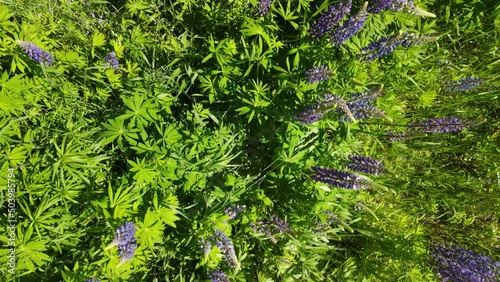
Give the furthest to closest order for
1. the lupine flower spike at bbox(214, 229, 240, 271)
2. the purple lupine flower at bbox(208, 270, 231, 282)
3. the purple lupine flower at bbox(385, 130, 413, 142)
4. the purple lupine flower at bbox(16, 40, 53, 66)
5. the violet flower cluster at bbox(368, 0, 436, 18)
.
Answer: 1. the purple lupine flower at bbox(385, 130, 413, 142)
2. the purple lupine flower at bbox(208, 270, 231, 282)
3. the lupine flower spike at bbox(214, 229, 240, 271)
4. the violet flower cluster at bbox(368, 0, 436, 18)
5. the purple lupine flower at bbox(16, 40, 53, 66)

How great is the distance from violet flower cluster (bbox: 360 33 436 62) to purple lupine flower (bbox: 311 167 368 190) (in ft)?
2.61

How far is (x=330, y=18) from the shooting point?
7.32ft

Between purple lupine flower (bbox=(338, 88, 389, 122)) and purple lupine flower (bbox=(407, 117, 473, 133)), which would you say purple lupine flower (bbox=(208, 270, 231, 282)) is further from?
purple lupine flower (bbox=(407, 117, 473, 133))

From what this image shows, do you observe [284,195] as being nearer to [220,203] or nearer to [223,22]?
[220,203]

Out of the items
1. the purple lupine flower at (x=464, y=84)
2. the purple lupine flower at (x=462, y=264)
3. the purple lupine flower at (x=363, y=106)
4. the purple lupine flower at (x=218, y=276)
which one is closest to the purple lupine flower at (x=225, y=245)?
the purple lupine flower at (x=218, y=276)

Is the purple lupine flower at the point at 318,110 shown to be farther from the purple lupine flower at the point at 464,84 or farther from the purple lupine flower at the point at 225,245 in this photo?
the purple lupine flower at the point at 464,84

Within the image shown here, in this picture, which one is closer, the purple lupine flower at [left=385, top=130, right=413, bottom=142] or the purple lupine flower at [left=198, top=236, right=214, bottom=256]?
the purple lupine flower at [left=198, top=236, right=214, bottom=256]

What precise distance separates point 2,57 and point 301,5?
194 centimetres

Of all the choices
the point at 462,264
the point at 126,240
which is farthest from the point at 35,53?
the point at 462,264

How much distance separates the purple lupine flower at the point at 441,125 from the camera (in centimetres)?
237

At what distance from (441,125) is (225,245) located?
5.26 ft

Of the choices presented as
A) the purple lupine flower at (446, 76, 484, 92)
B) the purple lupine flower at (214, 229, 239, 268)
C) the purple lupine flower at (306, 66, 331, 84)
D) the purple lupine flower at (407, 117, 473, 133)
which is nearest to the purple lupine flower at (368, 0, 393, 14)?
the purple lupine flower at (306, 66, 331, 84)

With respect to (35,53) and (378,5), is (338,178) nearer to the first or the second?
(378,5)

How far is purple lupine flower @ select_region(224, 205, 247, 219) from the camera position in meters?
2.58
